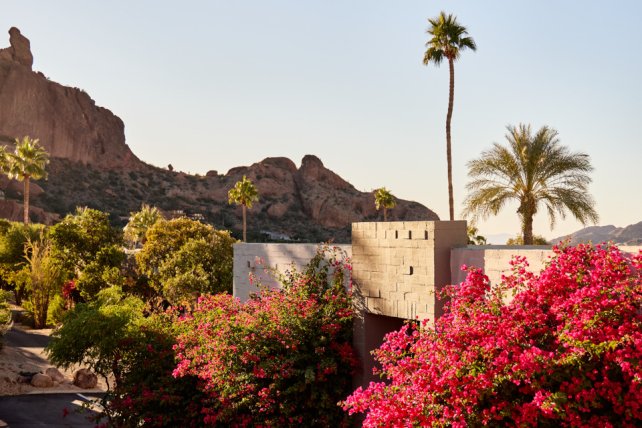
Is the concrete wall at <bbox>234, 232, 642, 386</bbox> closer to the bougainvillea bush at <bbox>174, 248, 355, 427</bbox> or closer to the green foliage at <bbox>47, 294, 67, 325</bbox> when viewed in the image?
the bougainvillea bush at <bbox>174, 248, 355, 427</bbox>

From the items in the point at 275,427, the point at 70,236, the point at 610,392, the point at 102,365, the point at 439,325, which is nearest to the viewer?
the point at 610,392

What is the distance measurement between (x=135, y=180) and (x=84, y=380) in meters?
113

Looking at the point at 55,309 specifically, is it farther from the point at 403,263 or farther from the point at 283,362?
the point at 403,263

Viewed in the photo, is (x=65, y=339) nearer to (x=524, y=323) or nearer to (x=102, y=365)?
(x=102, y=365)

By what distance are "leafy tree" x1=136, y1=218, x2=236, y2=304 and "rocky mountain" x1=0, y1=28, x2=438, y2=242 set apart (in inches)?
2796

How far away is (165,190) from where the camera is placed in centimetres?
13238

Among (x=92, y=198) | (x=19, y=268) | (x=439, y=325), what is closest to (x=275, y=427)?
(x=439, y=325)

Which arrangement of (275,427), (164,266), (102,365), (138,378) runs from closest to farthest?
(275,427) → (138,378) → (102,365) → (164,266)

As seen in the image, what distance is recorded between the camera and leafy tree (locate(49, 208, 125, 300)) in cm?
3856

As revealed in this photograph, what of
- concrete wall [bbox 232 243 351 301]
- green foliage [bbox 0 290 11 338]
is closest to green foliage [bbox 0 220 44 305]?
green foliage [bbox 0 290 11 338]

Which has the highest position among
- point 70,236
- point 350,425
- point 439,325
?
point 70,236

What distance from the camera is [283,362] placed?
13836 millimetres

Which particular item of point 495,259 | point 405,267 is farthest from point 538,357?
point 405,267

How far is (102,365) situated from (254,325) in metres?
6.95
